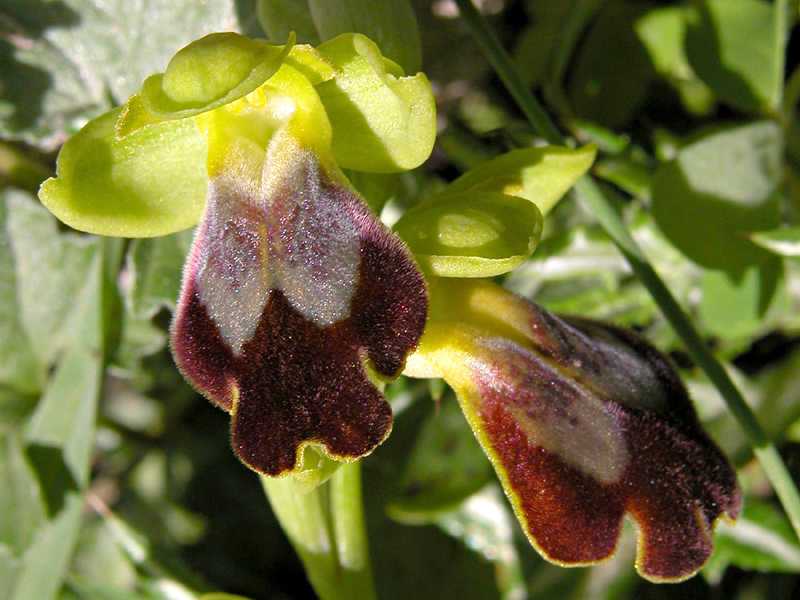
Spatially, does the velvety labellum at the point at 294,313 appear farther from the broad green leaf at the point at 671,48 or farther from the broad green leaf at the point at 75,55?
the broad green leaf at the point at 671,48

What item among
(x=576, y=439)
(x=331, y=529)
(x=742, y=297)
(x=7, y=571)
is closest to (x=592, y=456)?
(x=576, y=439)

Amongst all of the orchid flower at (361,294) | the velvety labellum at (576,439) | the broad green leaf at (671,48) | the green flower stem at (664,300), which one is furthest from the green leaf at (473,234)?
the broad green leaf at (671,48)

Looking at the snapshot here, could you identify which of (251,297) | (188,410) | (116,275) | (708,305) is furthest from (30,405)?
(708,305)

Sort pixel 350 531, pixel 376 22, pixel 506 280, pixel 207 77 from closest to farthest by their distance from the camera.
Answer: pixel 207 77 < pixel 376 22 < pixel 350 531 < pixel 506 280

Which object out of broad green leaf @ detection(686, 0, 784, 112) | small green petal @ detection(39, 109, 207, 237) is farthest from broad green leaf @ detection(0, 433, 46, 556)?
broad green leaf @ detection(686, 0, 784, 112)

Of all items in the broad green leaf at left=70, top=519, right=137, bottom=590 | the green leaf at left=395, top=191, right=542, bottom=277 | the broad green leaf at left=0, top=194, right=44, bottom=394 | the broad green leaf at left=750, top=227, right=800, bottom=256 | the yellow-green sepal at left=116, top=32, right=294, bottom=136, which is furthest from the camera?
the broad green leaf at left=70, top=519, right=137, bottom=590

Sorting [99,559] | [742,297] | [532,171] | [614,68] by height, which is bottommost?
[99,559]

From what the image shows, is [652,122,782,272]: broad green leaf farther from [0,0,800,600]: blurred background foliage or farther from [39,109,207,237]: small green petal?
[39,109,207,237]: small green petal

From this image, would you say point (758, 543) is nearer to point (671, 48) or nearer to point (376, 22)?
point (671, 48)
